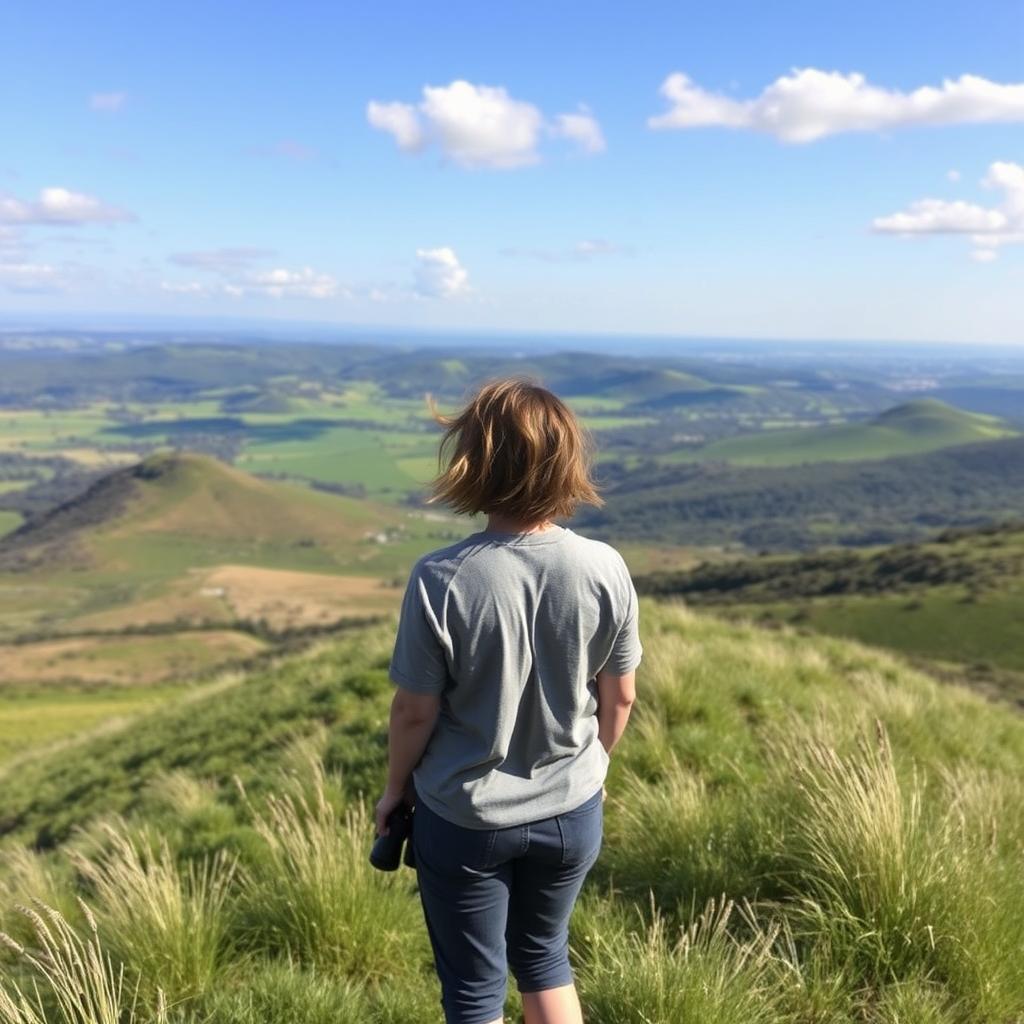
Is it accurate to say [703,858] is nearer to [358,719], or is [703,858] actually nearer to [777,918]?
[777,918]

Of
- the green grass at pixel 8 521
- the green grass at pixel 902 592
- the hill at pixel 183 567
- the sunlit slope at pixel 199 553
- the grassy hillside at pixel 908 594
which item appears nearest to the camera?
the grassy hillside at pixel 908 594

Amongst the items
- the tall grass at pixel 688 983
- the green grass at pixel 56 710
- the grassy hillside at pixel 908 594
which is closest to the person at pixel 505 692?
the tall grass at pixel 688 983

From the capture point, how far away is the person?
2420mm

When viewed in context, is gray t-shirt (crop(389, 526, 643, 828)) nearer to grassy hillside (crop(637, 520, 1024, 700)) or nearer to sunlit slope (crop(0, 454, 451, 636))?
grassy hillside (crop(637, 520, 1024, 700))

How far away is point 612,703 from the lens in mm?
2861

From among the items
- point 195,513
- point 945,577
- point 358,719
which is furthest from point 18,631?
point 358,719

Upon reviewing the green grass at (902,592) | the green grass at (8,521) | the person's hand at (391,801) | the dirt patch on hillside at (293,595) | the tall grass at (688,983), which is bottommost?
the green grass at (8,521)

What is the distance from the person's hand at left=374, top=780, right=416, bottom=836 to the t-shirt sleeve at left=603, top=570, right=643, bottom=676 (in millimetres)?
802

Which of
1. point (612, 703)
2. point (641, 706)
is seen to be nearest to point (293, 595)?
point (641, 706)

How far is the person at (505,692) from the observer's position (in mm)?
2420

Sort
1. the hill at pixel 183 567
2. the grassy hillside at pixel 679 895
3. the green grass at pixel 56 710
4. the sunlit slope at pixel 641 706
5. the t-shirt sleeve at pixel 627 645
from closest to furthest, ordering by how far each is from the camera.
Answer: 1. the t-shirt sleeve at pixel 627 645
2. the grassy hillside at pixel 679 895
3. the sunlit slope at pixel 641 706
4. the green grass at pixel 56 710
5. the hill at pixel 183 567

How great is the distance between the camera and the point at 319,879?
12.8 ft

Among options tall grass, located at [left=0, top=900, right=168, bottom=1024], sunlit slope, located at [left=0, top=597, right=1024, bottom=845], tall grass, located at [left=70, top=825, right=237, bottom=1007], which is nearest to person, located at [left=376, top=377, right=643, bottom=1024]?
tall grass, located at [left=0, top=900, right=168, bottom=1024]

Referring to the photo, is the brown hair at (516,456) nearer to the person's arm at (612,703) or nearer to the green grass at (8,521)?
the person's arm at (612,703)
